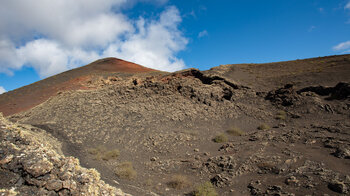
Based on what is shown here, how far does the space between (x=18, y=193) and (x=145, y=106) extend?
1246 centimetres

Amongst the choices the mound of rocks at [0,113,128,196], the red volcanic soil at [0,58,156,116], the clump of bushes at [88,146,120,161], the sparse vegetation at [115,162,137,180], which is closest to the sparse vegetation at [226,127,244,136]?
the sparse vegetation at [115,162,137,180]

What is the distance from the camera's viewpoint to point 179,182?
825 cm

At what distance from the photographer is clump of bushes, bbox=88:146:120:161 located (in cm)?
1041

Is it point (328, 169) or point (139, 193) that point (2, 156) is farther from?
point (328, 169)

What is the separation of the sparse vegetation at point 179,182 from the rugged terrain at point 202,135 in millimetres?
42

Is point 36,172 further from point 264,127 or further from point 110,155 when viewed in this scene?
point 264,127

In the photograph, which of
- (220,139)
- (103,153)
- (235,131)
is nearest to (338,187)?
(220,139)

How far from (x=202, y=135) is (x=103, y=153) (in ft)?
21.0

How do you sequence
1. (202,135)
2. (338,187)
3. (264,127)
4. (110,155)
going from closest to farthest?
(338,187), (110,155), (202,135), (264,127)

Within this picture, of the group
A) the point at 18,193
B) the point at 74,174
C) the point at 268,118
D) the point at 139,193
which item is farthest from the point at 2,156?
the point at 268,118

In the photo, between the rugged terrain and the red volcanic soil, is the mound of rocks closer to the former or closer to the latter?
the rugged terrain

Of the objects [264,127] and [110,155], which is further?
[264,127]

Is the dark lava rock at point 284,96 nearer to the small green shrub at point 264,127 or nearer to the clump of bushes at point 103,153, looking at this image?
the small green shrub at point 264,127

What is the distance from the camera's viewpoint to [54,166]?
4.02 meters
